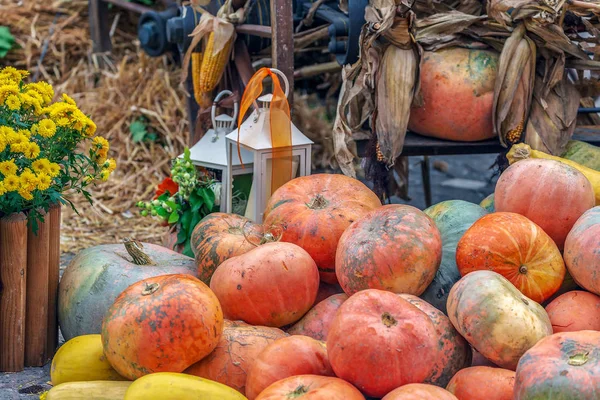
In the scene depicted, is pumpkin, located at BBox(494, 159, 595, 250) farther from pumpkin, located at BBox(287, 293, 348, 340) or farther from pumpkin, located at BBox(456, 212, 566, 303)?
pumpkin, located at BBox(287, 293, 348, 340)

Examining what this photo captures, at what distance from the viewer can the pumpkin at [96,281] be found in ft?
10.0

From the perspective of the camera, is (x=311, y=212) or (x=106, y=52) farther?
(x=106, y=52)

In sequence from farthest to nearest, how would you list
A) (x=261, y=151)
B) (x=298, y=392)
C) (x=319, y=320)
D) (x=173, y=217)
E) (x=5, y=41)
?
(x=5, y=41)
(x=173, y=217)
(x=261, y=151)
(x=319, y=320)
(x=298, y=392)

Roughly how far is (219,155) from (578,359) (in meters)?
2.23

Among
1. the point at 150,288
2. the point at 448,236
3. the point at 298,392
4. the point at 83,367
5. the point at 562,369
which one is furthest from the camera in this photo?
the point at 448,236

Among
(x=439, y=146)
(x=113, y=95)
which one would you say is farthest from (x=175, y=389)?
(x=113, y=95)

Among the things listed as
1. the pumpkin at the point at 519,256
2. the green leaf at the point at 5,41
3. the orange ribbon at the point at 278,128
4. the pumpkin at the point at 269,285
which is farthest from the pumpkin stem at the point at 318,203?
the green leaf at the point at 5,41

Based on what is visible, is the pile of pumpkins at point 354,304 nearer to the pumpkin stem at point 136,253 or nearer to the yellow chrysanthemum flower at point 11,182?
the pumpkin stem at point 136,253

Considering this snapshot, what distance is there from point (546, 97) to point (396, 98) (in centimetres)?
72

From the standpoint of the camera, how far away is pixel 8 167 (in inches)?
110

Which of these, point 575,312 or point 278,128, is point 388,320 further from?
point 278,128

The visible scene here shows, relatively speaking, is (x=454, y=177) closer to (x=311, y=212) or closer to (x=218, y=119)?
(x=218, y=119)

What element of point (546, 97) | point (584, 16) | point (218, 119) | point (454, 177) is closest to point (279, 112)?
point (218, 119)

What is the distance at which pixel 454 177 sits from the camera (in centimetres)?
662
